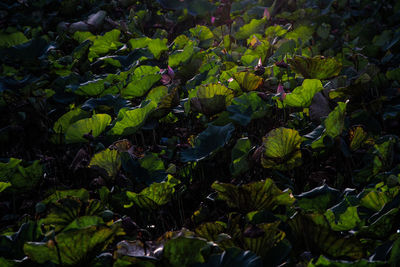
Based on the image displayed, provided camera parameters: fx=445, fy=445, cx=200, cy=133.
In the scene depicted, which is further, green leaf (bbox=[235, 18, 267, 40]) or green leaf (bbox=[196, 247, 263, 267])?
green leaf (bbox=[235, 18, 267, 40])

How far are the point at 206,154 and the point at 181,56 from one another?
0.86 meters

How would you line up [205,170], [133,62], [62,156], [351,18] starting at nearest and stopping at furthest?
[205,170], [62,156], [133,62], [351,18]

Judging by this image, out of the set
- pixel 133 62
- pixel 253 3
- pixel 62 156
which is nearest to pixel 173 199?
pixel 62 156

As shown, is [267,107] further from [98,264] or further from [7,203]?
[7,203]

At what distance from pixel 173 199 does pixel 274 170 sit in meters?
0.35

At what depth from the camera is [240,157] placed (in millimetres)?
1412

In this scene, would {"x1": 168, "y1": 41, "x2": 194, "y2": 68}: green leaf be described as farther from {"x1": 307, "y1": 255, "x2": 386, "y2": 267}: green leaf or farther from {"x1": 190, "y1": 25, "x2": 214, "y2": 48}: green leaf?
{"x1": 307, "y1": 255, "x2": 386, "y2": 267}: green leaf

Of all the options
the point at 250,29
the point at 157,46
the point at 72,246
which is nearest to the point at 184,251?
the point at 72,246

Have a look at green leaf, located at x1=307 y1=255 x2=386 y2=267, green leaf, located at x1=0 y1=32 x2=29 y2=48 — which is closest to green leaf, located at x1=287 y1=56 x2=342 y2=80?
green leaf, located at x1=307 y1=255 x2=386 y2=267

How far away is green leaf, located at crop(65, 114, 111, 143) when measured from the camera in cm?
162

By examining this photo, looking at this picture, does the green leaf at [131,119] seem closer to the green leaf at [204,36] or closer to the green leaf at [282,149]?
the green leaf at [282,149]

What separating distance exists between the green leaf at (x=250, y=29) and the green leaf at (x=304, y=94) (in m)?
1.08

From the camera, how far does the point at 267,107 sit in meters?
1.66

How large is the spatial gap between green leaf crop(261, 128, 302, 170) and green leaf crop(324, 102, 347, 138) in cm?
9
